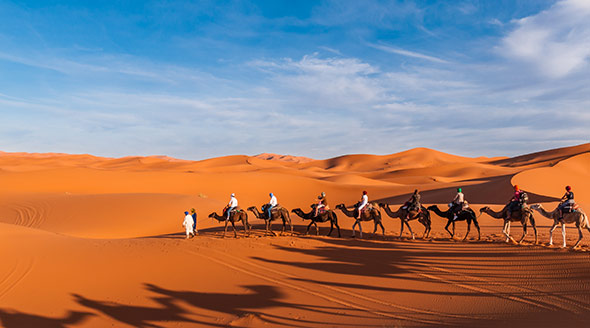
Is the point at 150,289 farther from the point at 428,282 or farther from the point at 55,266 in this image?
the point at 428,282

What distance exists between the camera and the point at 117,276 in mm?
11531

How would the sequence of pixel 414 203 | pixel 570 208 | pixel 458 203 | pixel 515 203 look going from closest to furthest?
pixel 570 208, pixel 515 203, pixel 458 203, pixel 414 203

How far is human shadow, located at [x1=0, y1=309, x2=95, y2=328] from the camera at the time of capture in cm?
892

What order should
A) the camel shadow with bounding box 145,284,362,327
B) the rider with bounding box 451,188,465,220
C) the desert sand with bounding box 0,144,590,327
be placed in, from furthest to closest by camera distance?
1. the rider with bounding box 451,188,465,220
2. the camel shadow with bounding box 145,284,362,327
3. the desert sand with bounding box 0,144,590,327

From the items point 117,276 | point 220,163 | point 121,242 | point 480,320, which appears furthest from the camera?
point 220,163

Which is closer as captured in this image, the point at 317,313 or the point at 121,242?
the point at 317,313

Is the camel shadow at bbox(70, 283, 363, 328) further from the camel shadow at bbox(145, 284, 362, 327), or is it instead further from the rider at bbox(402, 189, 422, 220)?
the rider at bbox(402, 189, 422, 220)

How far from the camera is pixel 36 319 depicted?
913 cm

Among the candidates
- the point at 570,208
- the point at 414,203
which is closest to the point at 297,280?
the point at 414,203

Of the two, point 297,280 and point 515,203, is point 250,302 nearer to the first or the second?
point 297,280

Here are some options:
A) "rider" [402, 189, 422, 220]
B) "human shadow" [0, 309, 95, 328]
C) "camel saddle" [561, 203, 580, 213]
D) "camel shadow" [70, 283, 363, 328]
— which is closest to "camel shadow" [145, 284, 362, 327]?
"camel shadow" [70, 283, 363, 328]

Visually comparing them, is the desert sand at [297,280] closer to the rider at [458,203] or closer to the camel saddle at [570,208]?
the rider at [458,203]

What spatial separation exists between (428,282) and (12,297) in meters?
10.8

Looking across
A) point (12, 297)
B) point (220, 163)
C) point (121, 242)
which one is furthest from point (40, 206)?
point (220, 163)
